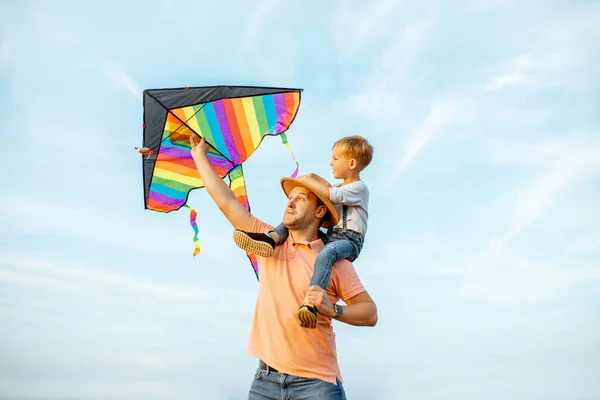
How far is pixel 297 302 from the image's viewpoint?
3.68 meters

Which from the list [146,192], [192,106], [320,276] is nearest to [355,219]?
[320,276]

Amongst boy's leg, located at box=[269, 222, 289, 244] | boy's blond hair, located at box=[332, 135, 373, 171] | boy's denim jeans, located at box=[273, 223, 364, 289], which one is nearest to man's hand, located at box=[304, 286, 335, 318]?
boy's denim jeans, located at box=[273, 223, 364, 289]

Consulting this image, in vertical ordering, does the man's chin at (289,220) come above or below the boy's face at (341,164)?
below

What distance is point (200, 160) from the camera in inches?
168

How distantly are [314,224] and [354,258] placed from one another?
1.13ft

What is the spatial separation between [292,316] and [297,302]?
0.09 metres

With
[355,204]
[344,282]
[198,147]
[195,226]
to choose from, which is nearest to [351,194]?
[355,204]

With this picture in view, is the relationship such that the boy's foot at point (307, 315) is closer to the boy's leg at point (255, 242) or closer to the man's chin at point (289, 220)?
the boy's leg at point (255, 242)

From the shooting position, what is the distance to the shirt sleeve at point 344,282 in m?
3.86

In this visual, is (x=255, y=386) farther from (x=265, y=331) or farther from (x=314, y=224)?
(x=314, y=224)

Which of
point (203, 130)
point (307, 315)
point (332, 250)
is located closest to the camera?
point (307, 315)

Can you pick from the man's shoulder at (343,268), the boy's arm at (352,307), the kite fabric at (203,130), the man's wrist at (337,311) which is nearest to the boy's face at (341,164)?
the kite fabric at (203,130)

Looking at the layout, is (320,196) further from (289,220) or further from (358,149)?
(358,149)

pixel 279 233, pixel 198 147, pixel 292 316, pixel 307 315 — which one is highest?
pixel 198 147
